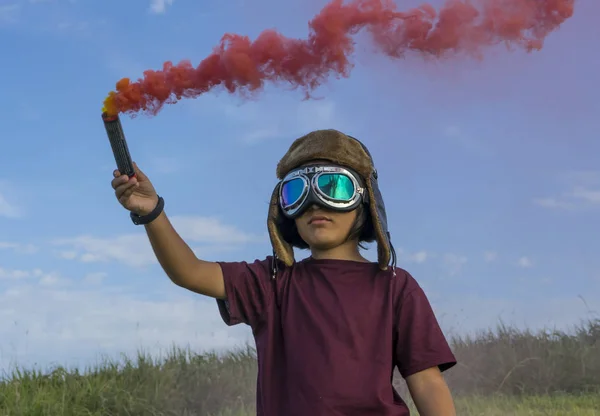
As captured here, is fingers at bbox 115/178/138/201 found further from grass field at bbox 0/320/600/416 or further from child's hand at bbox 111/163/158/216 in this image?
grass field at bbox 0/320/600/416

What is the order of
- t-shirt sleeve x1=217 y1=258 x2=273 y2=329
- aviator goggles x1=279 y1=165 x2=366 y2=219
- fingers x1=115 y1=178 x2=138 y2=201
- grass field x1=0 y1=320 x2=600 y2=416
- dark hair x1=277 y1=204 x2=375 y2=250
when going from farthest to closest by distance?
grass field x1=0 y1=320 x2=600 y2=416 < dark hair x1=277 y1=204 x2=375 y2=250 < aviator goggles x1=279 y1=165 x2=366 y2=219 < t-shirt sleeve x1=217 y1=258 x2=273 y2=329 < fingers x1=115 y1=178 x2=138 y2=201

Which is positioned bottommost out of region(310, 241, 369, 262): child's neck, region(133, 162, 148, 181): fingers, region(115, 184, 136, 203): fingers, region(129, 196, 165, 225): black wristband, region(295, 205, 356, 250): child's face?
region(310, 241, 369, 262): child's neck

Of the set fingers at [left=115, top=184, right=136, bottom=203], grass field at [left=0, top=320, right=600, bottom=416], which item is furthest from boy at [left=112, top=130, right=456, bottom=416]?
grass field at [left=0, top=320, right=600, bottom=416]

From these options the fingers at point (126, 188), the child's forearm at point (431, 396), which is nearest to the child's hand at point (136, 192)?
the fingers at point (126, 188)

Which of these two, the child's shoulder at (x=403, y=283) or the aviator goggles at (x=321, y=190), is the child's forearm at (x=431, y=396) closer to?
the child's shoulder at (x=403, y=283)

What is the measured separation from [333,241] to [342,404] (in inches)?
31.4

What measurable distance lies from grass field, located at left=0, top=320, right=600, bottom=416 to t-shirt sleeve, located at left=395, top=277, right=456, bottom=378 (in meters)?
4.77

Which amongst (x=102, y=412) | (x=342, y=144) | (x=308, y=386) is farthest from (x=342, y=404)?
Answer: (x=102, y=412)

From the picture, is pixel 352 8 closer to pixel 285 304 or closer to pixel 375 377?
pixel 285 304

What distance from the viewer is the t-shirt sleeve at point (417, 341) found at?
3.55m

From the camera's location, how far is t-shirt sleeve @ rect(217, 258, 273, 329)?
3514mm

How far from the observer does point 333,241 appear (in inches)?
143

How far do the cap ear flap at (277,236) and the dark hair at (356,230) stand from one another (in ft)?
0.19

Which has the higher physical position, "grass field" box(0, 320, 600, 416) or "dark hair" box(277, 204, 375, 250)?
"dark hair" box(277, 204, 375, 250)
